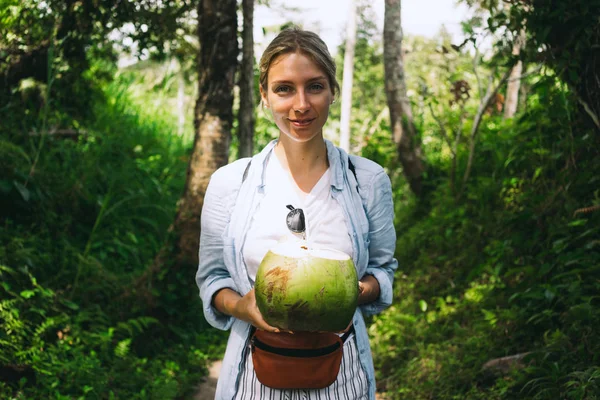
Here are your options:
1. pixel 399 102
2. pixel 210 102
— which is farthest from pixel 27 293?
pixel 399 102

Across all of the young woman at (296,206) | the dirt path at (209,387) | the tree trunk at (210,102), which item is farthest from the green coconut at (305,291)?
the tree trunk at (210,102)

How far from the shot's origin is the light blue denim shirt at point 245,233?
1758mm

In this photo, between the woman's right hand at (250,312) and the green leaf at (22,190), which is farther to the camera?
the green leaf at (22,190)

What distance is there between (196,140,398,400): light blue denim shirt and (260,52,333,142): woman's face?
157 mm

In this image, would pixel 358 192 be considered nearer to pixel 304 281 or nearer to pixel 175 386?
pixel 304 281

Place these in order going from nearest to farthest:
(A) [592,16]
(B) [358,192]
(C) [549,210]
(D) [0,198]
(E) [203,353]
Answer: (B) [358,192] → (A) [592,16] → (C) [549,210] → (D) [0,198] → (E) [203,353]

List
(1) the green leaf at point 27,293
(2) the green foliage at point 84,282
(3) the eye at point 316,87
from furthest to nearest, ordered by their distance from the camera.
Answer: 1. (1) the green leaf at point 27,293
2. (2) the green foliage at point 84,282
3. (3) the eye at point 316,87

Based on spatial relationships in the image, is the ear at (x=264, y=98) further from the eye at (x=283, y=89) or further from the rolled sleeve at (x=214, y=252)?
the rolled sleeve at (x=214, y=252)

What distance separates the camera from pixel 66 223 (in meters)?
5.22

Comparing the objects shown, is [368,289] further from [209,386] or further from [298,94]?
[209,386]

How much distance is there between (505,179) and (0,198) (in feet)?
13.9

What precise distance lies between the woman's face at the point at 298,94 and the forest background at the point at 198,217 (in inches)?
74.4

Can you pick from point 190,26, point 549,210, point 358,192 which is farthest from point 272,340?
point 190,26

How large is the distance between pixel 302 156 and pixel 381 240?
36 cm
